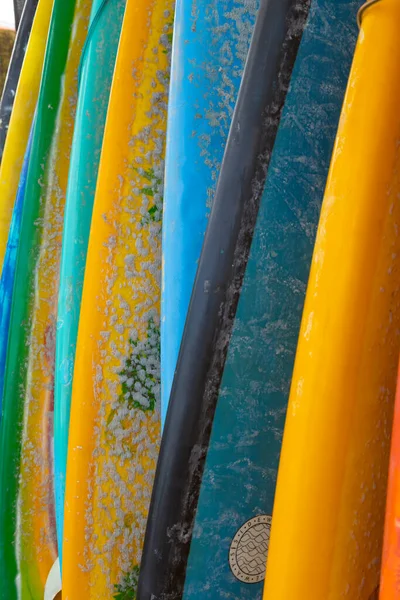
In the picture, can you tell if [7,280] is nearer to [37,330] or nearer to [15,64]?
[37,330]

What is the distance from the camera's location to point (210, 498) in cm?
52

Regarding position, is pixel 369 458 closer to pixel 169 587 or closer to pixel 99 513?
pixel 169 587

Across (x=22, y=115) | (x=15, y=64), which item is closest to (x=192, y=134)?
(x=22, y=115)

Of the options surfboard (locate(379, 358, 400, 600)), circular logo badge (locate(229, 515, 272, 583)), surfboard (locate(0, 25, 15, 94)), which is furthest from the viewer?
surfboard (locate(0, 25, 15, 94))

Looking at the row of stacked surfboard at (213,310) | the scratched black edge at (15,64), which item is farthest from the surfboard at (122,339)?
the scratched black edge at (15,64)

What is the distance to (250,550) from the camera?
0.56m

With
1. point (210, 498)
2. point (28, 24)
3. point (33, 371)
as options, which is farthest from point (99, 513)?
point (28, 24)

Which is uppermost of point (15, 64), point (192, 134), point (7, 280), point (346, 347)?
point (15, 64)

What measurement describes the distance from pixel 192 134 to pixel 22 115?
23.7 inches

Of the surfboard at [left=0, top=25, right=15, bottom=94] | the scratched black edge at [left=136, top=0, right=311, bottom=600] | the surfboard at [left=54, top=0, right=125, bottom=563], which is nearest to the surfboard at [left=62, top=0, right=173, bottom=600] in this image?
the surfboard at [left=54, top=0, right=125, bottom=563]

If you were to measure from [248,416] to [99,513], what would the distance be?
27 cm

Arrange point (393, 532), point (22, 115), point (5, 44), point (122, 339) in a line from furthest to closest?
point (5, 44) < point (22, 115) < point (122, 339) < point (393, 532)

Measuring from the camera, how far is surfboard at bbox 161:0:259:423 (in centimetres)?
60

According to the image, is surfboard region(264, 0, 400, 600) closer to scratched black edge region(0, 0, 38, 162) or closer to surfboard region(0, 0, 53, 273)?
surfboard region(0, 0, 53, 273)
